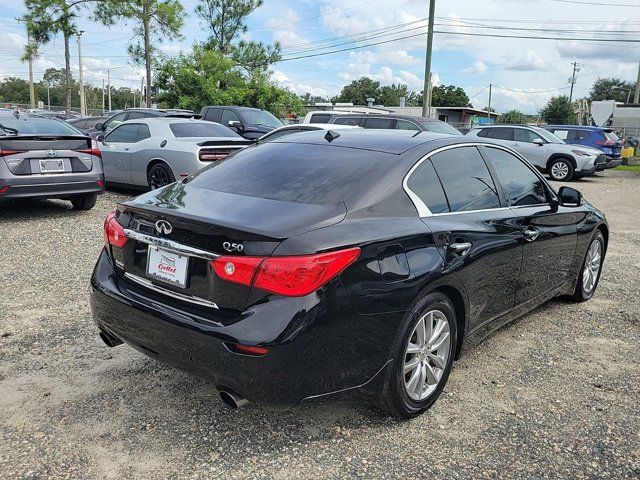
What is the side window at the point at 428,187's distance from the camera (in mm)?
3221

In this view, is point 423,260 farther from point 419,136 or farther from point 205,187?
point 205,187

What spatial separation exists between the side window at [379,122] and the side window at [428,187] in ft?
36.2

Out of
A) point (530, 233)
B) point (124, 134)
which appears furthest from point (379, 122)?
point (530, 233)

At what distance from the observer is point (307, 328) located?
2.51 m

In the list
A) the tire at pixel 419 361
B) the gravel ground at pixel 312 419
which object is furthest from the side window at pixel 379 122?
the tire at pixel 419 361

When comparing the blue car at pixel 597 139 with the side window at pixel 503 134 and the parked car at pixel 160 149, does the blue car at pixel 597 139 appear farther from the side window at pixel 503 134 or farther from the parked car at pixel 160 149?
the parked car at pixel 160 149

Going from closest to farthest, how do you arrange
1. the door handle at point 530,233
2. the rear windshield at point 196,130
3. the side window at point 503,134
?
the door handle at point 530,233
the rear windshield at point 196,130
the side window at point 503,134

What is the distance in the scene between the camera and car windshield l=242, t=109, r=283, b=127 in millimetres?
15297

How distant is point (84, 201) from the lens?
8.74 meters

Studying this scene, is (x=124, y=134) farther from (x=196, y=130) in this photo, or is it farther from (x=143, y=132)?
(x=196, y=130)

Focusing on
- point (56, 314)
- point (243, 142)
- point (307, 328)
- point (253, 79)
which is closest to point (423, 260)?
point (307, 328)

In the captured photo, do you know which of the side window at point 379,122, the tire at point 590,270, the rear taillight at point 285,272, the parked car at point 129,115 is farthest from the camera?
the side window at point 379,122

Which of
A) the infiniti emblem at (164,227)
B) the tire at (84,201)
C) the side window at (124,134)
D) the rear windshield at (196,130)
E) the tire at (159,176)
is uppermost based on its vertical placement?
the rear windshield at (196,130)

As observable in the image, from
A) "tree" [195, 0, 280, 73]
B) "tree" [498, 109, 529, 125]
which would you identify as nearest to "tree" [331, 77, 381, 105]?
"tree" [498, 109, 529, 125]
